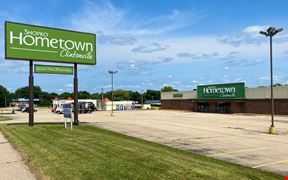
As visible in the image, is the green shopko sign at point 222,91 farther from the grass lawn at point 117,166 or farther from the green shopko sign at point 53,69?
the grass lawn at point 117,166

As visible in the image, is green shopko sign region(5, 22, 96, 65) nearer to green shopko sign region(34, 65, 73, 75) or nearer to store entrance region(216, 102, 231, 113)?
green shopko sign region(34, 65, 73, 75)

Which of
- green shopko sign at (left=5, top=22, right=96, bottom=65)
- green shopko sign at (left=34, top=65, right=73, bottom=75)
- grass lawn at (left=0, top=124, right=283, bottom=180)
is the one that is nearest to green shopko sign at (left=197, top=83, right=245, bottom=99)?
green shopko sign at (left=5, top=22, right=96, bottom=65)

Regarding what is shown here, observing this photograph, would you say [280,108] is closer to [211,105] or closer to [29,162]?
[211,105]

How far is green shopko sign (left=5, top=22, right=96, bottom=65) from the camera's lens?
23875 millimetres

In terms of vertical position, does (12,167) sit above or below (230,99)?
below

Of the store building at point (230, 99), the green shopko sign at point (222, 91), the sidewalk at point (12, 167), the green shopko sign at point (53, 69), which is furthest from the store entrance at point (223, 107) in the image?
the sidewalk at point (12, 167)

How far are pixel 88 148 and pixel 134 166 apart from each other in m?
3.93

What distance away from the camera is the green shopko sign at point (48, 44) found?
78.3ft

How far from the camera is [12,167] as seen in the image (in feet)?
30.7

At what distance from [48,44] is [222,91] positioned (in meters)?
45.0

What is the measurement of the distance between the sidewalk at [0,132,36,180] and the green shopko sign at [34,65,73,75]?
1362 cm

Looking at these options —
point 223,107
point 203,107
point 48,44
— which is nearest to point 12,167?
point 48,44

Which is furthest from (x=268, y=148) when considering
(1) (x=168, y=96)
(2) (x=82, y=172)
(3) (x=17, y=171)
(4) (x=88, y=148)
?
(1) (x=168, y=96)

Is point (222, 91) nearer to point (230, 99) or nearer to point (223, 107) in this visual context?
point (230, 99)
